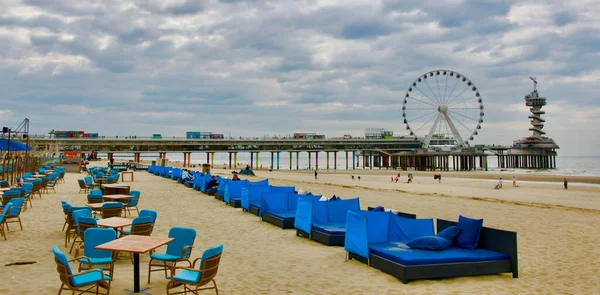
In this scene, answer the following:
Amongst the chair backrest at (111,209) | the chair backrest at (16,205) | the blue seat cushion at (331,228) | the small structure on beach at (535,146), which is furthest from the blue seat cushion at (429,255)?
the small structure on beach at (535,146)

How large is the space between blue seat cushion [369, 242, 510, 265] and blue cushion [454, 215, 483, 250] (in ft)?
0.39

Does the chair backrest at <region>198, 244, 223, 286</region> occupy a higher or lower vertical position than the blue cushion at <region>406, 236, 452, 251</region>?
higher

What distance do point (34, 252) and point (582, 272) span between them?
31.4 ft

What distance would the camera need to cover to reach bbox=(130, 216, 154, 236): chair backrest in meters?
7.04

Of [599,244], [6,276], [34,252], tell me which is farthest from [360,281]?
[599,244]

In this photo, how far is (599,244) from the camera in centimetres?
957

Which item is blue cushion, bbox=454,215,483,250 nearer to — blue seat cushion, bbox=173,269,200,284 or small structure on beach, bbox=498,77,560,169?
blue seat cushion, bbox=173,269,200,284

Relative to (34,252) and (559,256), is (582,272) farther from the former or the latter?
(34,252)

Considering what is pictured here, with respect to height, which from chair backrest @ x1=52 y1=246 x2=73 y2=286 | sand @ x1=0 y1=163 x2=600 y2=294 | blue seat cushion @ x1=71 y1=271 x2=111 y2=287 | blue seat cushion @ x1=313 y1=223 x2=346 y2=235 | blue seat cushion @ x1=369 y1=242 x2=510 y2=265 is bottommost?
sand @ x1=0 y1=163 x2=600 y2=294

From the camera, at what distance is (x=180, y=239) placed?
6188 millimetres

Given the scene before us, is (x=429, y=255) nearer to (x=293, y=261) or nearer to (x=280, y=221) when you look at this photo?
(x=293, y=261)

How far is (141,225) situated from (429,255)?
15.4ft

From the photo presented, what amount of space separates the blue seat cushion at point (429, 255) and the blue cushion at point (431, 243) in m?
0.07

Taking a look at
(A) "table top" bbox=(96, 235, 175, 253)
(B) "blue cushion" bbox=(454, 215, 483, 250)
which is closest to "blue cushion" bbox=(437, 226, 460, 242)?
(B) "blue cushion" bbox=(454, 215, 483, 250)
